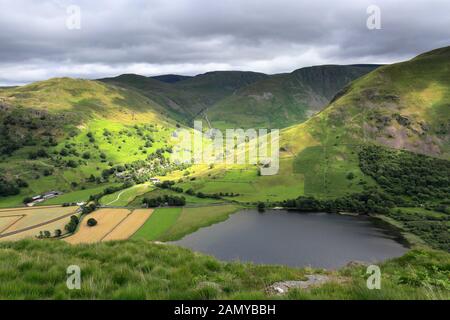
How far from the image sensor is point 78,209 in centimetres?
14925

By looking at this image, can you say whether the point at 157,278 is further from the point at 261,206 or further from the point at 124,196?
the point at 124,196

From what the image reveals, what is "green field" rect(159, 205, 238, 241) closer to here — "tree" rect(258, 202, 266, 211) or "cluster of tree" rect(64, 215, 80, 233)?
"tree" rect(258, 202, 266, 211)

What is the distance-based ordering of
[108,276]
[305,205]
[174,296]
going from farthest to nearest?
[305,205] < [108,276] < [174,296]

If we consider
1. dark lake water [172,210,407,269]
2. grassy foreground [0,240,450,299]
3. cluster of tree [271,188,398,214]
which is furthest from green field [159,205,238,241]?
grassy foreground [0,240,450,299]

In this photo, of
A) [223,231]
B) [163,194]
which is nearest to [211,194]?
[163,194]

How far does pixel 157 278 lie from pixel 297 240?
385ft

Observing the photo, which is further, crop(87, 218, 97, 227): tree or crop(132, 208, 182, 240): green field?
crop(87, 218, 97, 227): tree

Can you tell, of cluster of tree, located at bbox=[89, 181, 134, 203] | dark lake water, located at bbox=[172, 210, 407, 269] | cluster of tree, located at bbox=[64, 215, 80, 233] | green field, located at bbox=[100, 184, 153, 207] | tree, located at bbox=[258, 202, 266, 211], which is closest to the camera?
dark lake water, located at bbox=[172, 210, 407, 269]

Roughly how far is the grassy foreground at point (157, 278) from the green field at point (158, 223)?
10485cm

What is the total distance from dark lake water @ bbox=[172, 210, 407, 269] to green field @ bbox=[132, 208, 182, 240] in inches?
435

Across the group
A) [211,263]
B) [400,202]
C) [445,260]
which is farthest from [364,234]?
[211,263]

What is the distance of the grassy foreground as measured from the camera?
8305 mm
